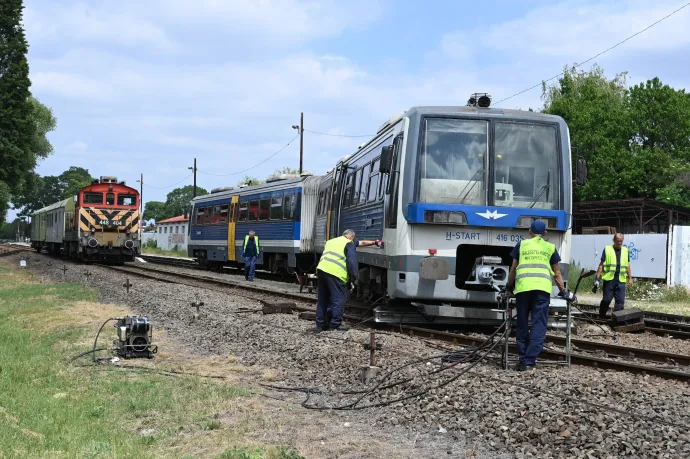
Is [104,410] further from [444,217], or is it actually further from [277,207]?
[277,207]

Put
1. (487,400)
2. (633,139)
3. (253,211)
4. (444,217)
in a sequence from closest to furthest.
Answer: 1. (487,400)
2. (444,217)
3. (253,211)
4. (633,139)

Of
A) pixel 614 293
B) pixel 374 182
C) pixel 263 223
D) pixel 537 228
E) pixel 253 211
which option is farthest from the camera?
pixel 253 211

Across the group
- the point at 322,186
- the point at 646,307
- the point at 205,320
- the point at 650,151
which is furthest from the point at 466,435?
the point at 650,151

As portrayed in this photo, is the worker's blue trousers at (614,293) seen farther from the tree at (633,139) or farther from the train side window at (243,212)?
the tree at (633,139)

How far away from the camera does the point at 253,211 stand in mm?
26500

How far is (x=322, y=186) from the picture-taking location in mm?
19906

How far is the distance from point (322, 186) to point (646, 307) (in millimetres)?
8530

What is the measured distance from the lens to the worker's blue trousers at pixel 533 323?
7.68 m

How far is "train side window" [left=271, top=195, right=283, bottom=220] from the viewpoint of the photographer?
2430 centimetres

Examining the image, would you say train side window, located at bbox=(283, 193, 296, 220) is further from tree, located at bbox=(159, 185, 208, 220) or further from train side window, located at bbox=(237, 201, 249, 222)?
tree, located at bbox=(159, 185, 208, 220)

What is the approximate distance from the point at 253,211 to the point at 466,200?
54.9 feet

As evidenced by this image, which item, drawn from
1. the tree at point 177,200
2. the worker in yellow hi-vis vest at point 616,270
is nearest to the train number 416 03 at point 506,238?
the worker in yellow hi-vis vest at point 616,270

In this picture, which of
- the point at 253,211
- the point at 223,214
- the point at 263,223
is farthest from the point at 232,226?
the point at 263,223

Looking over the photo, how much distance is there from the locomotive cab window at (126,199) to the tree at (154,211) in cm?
9093
